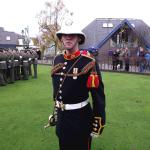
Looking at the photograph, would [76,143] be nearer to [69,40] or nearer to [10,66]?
[69,40]

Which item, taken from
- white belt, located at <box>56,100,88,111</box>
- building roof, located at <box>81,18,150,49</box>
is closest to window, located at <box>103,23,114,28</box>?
building roof, located at <box>81,18,150,49</box>

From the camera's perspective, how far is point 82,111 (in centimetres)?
314

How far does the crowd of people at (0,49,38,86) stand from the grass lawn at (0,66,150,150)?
1448 mm

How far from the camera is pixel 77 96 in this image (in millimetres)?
3098

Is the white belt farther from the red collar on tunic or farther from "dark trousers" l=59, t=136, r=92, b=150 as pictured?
the red collar on tunic

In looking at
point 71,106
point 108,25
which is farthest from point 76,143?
point 108,25

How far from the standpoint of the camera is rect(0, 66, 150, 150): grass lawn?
5603 millimetres

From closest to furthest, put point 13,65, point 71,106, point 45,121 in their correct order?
point 71,106 < point 45,121 < point 13,65

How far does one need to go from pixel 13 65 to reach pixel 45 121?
6.96 meters

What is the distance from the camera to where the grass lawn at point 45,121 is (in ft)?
18.4

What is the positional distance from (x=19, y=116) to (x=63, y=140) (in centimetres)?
448

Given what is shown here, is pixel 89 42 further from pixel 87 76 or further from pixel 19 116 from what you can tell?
pixel 87 76

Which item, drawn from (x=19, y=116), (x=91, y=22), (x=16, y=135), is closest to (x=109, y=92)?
(x=19, y=116)

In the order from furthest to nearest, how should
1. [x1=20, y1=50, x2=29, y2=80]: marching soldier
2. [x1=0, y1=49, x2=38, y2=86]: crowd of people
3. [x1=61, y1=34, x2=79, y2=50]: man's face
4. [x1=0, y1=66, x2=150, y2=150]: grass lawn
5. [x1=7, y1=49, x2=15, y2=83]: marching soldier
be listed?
[x1=20, y1=50, x2=29, y2=80]: marching soldier
[x1=7, y1=49, x2=15, y2=83]: marching soldier
[x1=0, y1=49, x2=38, y2=86]: crowd of people
[x1=0, y1=66, x2=150, y2=150]: grass lawn
[x1=61, y1=34, x2=79, y2=50]: man's face
